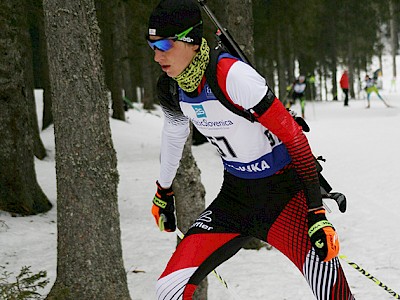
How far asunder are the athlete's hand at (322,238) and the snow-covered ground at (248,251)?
9.88 feet

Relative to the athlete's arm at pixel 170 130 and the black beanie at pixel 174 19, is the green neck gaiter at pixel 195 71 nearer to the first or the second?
the black beanie at pixel 174 19

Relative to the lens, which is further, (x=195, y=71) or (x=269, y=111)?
(x=195, y=71)

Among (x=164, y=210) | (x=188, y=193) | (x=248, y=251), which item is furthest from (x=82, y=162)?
(x=248, y=251)

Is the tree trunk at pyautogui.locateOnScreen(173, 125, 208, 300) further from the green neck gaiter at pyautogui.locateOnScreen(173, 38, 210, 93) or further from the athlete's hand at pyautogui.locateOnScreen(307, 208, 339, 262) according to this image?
the athlete's hand at pyautogui.locateOnScreen(307, 208, 339, 262)

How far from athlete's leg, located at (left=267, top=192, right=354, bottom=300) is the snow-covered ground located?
2698mm

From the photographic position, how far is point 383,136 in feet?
52.6

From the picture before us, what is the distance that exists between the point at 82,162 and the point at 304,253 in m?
2.15

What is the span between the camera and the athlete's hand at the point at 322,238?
293 cm

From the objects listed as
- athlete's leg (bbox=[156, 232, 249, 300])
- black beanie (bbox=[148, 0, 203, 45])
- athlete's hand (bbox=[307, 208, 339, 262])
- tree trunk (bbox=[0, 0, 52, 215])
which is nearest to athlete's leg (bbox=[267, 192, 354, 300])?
athlete's hand (bbox=[307, 208, 339, 262])

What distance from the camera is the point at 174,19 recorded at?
3.11 metres

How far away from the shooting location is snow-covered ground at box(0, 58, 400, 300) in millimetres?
6156

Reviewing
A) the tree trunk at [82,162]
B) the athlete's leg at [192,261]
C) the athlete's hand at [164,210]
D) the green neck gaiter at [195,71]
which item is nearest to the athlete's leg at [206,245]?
the athlete's leg at [192,261]

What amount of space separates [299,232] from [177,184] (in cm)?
213

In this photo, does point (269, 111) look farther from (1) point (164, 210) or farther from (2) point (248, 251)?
(2) point (248, 251)
